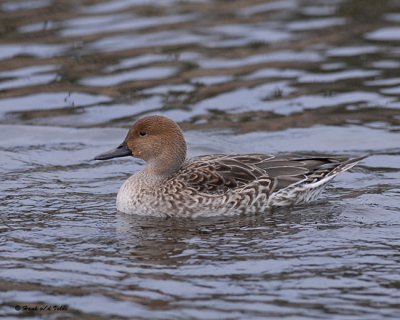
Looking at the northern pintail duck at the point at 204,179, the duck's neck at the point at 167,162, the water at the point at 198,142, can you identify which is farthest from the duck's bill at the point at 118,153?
the water at the point at 198,142

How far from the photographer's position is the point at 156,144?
11422 mm

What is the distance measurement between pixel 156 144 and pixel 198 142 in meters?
2.64

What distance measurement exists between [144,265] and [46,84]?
7.40 metres

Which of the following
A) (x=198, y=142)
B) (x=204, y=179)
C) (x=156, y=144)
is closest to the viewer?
(x=204, y=179)

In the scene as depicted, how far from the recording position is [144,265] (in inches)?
364

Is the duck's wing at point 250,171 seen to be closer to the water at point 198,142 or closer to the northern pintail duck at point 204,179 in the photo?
the northern pintail duck at point 204,179

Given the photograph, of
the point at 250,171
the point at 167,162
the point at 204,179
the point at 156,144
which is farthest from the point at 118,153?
the point at 250,171

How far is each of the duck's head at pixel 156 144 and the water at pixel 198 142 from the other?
599 millimetres

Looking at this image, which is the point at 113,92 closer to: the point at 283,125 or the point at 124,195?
the point at 283,125

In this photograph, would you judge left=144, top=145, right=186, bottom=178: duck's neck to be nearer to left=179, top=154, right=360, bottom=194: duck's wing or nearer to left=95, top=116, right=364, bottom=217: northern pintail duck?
left=95, top=116, right=364, bottom=217: northern pintail duck

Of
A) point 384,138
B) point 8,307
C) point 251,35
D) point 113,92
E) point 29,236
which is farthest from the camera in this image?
point 251,35

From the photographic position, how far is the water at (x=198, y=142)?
28.0 feet

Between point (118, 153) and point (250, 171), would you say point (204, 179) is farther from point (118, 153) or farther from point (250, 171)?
point (118, 153)

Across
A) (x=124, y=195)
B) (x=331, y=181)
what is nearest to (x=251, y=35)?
(x=331, y=181)
